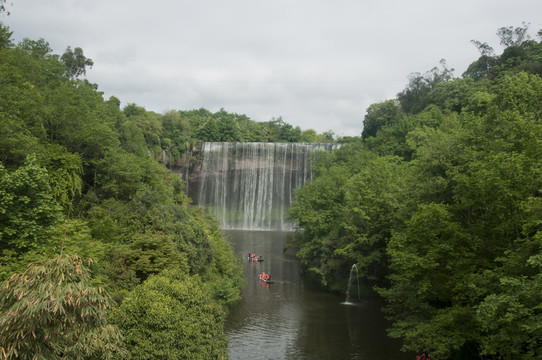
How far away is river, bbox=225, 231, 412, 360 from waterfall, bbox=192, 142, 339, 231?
28.1m

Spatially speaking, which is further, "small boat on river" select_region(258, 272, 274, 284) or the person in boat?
the person in boat

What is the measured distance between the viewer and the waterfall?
59.0 meters

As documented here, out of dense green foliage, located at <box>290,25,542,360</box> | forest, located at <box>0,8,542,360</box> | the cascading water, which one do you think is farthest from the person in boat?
the cascading water

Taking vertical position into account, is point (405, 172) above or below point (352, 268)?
above

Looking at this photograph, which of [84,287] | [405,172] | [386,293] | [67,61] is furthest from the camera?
[67,61]

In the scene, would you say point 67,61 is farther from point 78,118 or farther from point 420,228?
point 420,228

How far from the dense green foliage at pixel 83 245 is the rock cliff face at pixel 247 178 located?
29516mm

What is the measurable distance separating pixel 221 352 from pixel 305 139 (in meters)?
71.3

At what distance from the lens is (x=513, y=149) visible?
13516mm

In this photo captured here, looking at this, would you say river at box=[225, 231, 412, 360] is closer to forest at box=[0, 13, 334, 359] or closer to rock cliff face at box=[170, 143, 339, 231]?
forest at box=[0, 13, 334, 359]

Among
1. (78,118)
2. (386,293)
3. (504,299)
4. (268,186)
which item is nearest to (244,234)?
(268,186)

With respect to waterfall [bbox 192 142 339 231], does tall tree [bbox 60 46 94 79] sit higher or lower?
higher

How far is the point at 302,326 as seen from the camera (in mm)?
21188

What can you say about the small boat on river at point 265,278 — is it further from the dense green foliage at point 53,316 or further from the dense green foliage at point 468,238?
the dense green foliage at point 53,316
